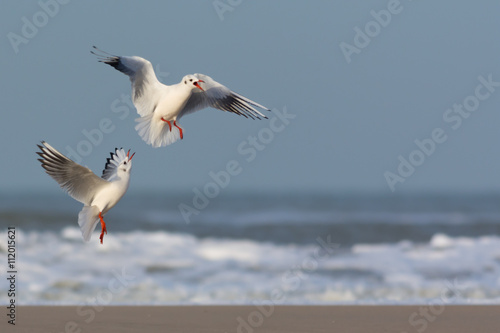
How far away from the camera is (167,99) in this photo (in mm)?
4418

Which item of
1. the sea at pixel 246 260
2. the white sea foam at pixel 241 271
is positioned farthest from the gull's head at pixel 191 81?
the white sea foam at pixel 241 271

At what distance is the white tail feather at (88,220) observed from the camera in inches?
161

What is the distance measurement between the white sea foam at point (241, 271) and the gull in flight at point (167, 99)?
4.35m

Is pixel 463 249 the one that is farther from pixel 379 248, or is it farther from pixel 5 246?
pixel 5 246

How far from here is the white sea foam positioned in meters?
9.60

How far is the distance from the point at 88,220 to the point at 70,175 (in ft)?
1.04

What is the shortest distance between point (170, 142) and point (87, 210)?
550mm
